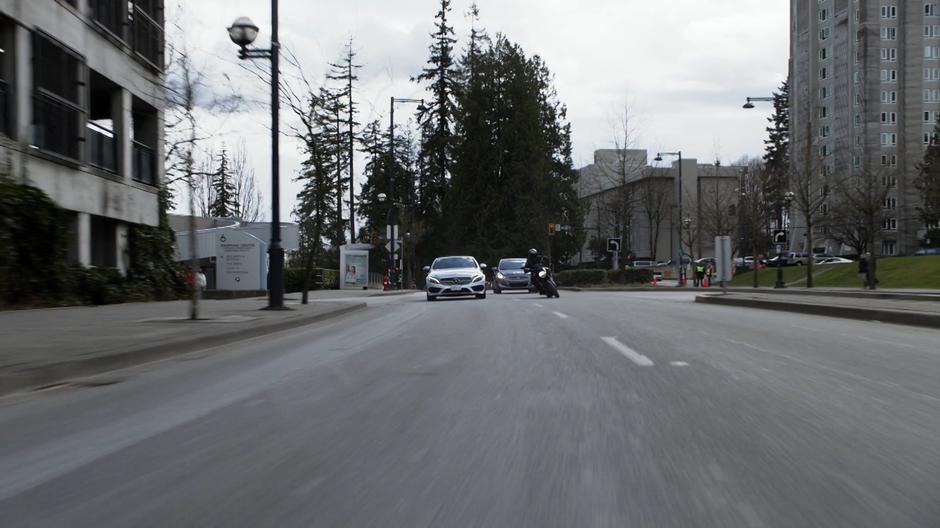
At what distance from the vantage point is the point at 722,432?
15.2 ft

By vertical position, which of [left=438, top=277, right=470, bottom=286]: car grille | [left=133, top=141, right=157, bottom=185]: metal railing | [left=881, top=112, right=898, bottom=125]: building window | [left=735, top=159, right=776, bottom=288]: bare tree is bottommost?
[left=438, top=277, right=470, bottom=286]: car grille

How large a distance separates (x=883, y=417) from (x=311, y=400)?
3791mm

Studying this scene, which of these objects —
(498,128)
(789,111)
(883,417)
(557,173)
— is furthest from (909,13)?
(883,417)

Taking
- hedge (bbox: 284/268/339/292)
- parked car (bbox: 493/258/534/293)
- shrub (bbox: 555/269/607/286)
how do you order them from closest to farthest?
1. parked car (bbox: 493/258/534/293)
2. hedge (bbox: 284/268/339/292)
3. shrub (bbox: 555/269/607/286)

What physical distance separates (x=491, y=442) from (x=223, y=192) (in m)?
74.4

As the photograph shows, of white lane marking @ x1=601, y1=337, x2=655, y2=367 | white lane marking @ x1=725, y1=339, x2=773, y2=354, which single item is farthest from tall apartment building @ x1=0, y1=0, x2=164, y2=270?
white lane marking @ x1=725, y1=339, x2=773, y2=354

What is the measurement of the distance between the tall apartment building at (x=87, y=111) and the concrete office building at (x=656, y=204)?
110 ft

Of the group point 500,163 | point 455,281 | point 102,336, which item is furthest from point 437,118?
point 102,336

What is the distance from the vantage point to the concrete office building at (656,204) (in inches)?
2596

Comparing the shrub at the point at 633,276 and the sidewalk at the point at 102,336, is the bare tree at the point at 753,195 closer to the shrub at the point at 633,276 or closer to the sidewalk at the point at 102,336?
the shrub at the point at 633,276

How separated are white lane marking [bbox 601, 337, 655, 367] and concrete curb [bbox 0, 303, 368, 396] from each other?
4982 millimetres

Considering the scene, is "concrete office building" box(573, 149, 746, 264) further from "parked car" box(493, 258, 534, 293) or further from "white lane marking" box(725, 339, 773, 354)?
"white lane marking" box(725, 339, 773, 354)

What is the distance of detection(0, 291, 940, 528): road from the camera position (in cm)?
326

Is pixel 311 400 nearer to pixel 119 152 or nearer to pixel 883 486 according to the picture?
pixel 883 486
